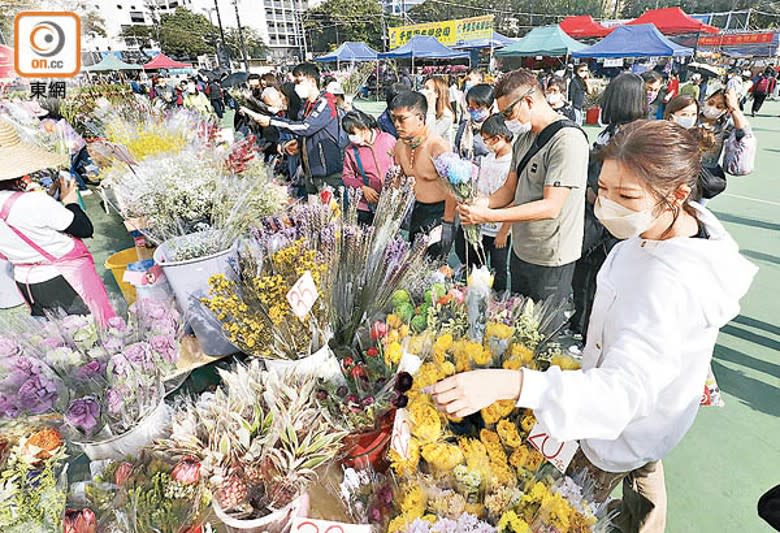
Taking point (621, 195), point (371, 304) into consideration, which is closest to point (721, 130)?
point (621, 195)

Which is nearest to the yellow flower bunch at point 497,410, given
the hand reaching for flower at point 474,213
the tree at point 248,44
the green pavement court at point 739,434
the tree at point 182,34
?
the hand reaching for flower at point 474,213

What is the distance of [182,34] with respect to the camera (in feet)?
166

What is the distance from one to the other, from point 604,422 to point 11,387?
4.87ft

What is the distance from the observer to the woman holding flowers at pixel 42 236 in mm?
2004

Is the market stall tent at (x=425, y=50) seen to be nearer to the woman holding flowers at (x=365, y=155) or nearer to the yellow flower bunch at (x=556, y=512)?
the woman holding flowers at (x=365, y=155)

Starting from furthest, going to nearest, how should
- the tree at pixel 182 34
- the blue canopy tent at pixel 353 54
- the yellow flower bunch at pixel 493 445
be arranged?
the tree at pixel 182 34, the blue canopy tent at pixel 353 54, the yellow flower bunch at pixel 493 445

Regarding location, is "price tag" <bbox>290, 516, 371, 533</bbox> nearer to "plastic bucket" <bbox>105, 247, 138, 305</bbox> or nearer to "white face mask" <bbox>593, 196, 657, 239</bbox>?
"white face mask" <bbox>593, 196, 657, 239</bbox>

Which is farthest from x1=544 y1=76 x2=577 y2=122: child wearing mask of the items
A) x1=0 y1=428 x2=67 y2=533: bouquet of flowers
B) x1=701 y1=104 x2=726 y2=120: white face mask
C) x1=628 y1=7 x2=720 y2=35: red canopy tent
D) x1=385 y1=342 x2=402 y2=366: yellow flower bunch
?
x1=628 y1=7 x2=720 y2=35: red canopy tent

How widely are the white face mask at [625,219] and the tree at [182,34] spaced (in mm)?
60495

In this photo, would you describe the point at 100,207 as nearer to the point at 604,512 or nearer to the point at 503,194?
the point at 503,194

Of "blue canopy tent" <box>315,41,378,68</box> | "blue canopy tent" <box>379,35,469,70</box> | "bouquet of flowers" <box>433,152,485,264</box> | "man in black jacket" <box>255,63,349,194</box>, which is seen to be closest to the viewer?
"bouquet of flowers" <box>433,152,485,264</box>

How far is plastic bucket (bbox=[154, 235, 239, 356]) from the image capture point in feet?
5.56

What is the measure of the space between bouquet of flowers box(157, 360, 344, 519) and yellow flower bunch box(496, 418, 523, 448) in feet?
1.36

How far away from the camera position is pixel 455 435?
119 centimetres
